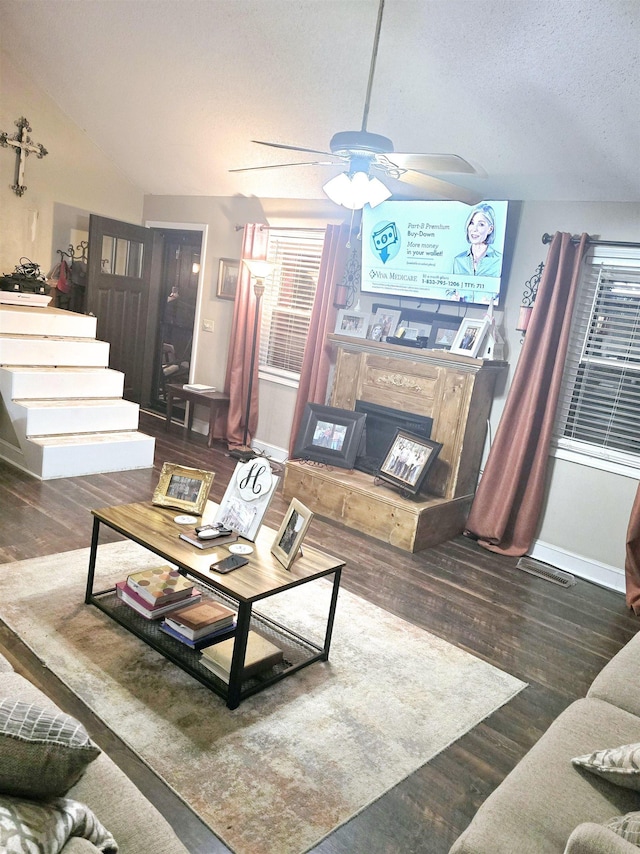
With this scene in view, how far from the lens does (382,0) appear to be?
11.1 feet

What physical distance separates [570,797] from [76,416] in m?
4.36

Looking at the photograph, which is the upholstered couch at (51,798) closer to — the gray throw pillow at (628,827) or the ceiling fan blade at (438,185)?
the gray throw pillow at (628,827)

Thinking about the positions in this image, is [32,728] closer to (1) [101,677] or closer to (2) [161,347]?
(1) [101,677]

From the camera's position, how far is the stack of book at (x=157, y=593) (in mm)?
2838

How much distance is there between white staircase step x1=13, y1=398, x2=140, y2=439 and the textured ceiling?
2.40 metres

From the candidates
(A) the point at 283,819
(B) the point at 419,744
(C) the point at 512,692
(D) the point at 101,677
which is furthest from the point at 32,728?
(C) the point at 512,692

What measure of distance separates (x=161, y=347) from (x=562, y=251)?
15.4 ft

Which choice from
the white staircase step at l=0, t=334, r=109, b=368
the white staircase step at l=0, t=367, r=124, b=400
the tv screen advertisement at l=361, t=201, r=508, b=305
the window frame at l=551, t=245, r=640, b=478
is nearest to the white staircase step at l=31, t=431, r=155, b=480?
the white staircase step at l=0, t=367, r=124, b=400

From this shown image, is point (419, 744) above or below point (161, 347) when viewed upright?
→ below

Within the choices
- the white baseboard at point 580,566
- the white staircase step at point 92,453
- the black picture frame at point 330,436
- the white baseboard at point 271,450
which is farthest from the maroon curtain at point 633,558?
the white staircase step at point 92,453

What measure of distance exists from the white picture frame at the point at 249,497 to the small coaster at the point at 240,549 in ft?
0.27

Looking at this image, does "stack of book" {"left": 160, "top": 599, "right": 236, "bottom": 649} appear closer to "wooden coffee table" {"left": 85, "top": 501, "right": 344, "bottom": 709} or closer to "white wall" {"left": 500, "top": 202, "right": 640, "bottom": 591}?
"wooden coffee table" {"left": 85, "top": 501, "right": 344, "bottom": 709}

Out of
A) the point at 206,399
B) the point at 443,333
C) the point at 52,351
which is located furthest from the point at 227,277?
the point at 443,333

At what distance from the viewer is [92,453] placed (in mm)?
4875
